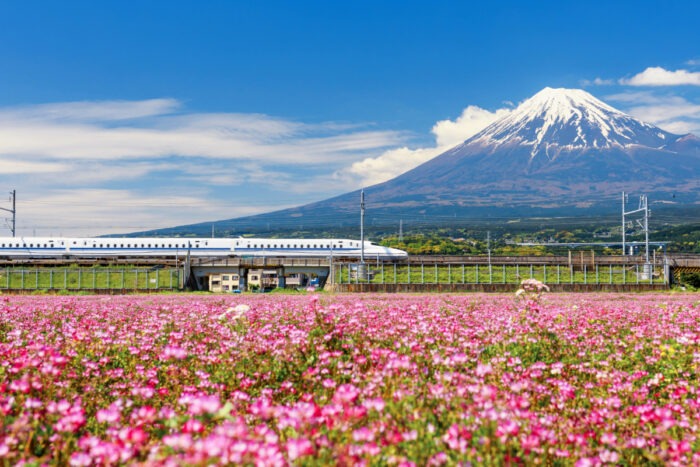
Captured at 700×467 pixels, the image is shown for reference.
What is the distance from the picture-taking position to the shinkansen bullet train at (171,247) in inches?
3260

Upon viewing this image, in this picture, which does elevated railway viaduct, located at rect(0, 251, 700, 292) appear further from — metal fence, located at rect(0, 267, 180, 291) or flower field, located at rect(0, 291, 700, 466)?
flower field, located at rect(0, 291, 700, 466)

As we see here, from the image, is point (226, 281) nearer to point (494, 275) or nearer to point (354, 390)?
point (494, 275)

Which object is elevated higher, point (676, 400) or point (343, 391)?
point (343, 391)

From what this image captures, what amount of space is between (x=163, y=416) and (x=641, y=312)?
11072 mm

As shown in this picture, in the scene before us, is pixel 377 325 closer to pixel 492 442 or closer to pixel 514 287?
pixel 492 442

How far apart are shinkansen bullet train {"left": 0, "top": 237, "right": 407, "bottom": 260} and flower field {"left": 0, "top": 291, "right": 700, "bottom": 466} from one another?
71.4 m

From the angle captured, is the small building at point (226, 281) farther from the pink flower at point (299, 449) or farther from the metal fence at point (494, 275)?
the pink flower at point (299, 449)

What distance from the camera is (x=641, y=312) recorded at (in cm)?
1295

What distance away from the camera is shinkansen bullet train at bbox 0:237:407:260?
272 ft

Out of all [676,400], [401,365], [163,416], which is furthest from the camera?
[676,400]

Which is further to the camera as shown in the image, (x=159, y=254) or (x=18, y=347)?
(x=159, y=254)

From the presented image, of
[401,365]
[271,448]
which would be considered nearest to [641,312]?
[401,365]

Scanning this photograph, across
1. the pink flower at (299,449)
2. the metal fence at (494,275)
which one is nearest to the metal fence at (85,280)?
the metal fence at (494,275)

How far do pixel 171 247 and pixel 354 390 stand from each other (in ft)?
275
